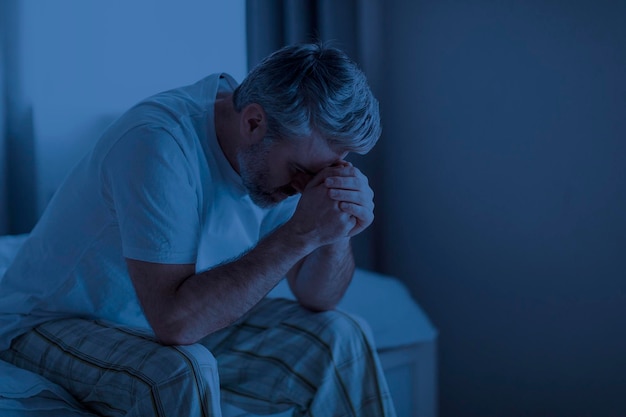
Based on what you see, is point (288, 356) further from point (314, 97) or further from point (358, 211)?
point (314, 97)

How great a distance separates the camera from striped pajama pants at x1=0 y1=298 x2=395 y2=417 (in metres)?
0.87

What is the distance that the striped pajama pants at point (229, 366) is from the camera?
87cm

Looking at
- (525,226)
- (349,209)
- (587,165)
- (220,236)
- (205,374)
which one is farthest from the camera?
(525,226)

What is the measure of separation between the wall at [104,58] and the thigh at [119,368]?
0.94m

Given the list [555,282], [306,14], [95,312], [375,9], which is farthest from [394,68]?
[95,312]

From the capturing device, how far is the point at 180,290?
94 cm

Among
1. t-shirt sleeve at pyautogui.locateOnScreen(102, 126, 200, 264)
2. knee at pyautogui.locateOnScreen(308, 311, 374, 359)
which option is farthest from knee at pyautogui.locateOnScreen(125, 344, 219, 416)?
knee at pyautogui.locateOnScreen(308, 311, 374, 359)

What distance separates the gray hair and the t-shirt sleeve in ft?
0.54

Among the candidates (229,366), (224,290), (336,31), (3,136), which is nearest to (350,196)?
(224,290)

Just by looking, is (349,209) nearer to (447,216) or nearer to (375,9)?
(447,216)

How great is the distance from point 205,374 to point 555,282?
108cm

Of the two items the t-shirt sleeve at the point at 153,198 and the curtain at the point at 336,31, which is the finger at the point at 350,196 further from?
the curtain at the point at 336,31

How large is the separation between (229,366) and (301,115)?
1.51ft

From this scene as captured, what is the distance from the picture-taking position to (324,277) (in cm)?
117
